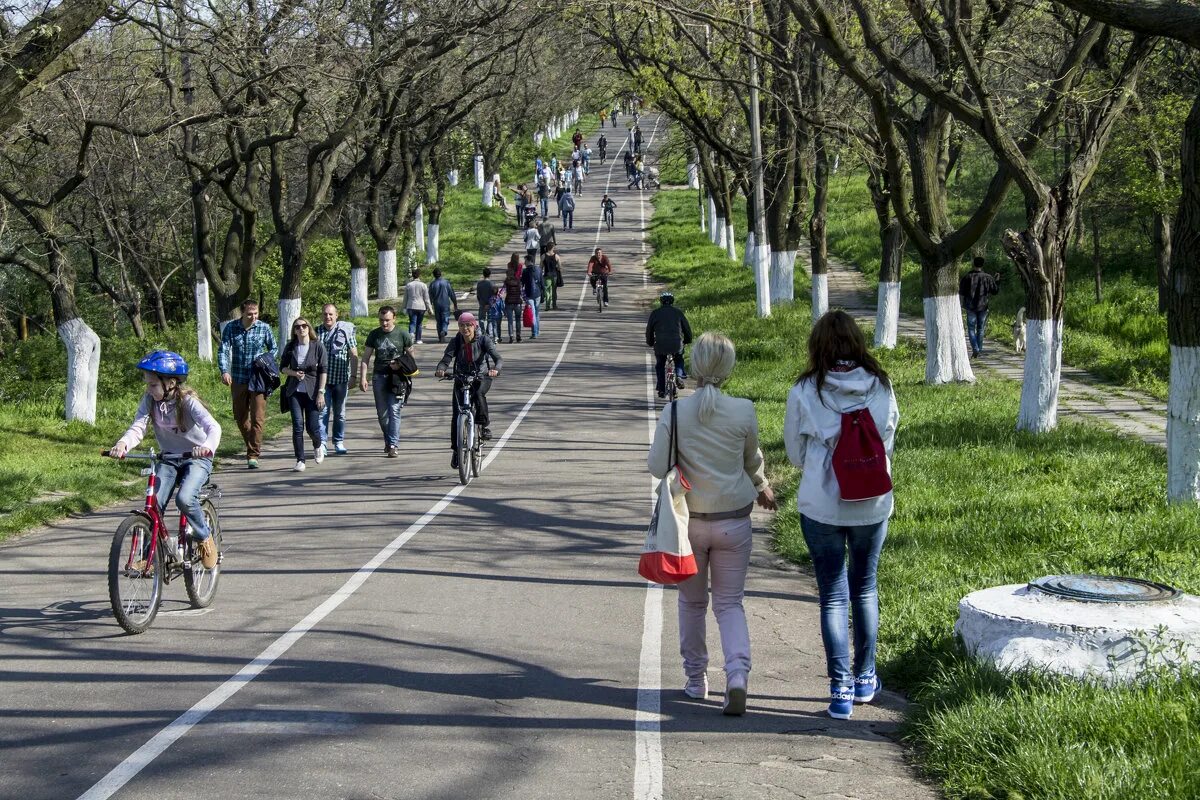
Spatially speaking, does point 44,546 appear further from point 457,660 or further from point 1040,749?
point 1040,749

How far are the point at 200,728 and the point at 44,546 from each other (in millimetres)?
6259

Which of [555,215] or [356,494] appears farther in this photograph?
[555,215]

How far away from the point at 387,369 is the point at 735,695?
11.2 meters

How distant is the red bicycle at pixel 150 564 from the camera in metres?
8.05

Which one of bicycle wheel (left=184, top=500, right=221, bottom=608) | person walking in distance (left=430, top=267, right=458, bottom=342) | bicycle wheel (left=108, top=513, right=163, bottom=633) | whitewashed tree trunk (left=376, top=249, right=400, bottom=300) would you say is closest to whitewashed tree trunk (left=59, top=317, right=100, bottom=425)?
person walking in distance (left=430, top=267, right=458, bottom=342)

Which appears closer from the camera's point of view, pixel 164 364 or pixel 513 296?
pixel 164 364

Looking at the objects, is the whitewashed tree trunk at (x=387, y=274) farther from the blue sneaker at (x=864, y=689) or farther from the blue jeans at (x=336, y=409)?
the blue sneaker at (x=864, y=689)

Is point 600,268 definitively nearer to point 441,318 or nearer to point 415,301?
point 441,318

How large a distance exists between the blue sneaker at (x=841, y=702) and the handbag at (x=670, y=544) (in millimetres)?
865

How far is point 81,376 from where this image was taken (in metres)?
20.9

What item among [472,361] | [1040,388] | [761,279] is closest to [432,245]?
[761,279]

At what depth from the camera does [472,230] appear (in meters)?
62.0

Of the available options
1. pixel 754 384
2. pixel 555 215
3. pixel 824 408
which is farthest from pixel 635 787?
pixel 555 215

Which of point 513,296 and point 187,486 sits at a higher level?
point 513,296
